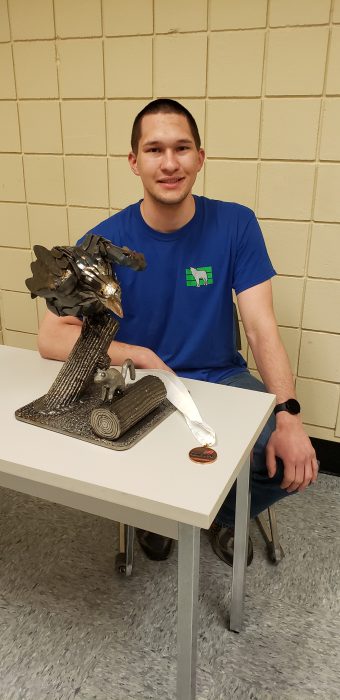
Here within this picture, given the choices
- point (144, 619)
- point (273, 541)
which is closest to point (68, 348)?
point (144, 619)

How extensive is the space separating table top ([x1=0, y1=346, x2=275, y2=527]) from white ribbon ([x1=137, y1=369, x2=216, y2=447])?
0.01 m

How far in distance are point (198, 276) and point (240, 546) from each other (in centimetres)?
69

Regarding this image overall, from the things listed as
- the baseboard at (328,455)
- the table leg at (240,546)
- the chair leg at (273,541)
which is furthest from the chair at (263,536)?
the baseboard at (328,455)

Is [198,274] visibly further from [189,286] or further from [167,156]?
[167,156]

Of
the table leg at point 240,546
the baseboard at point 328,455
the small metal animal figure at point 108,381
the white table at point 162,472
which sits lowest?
the baseboard at point 328,455

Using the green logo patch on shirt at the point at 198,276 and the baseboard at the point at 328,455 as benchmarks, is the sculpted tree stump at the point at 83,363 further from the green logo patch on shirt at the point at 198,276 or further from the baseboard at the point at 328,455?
the baseboard at the point at 328,455

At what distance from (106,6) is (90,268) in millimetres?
1358

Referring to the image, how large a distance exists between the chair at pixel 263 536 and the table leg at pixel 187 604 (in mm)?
539

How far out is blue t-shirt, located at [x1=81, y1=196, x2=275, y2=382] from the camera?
4.59 ft

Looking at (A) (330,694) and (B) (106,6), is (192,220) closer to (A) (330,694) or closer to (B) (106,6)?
(B) (106,6)

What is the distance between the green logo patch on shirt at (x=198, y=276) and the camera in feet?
4.59

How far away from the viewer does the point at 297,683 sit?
1.19 m

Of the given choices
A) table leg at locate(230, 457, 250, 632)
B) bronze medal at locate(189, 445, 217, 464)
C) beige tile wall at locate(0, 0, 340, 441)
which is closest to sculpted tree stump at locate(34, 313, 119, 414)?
bronze medal at locate(189, 445, 217, 464)

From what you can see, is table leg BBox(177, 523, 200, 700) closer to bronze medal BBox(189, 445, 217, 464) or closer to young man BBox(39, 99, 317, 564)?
bronze medal BBox(189, 445, 217, 464)
